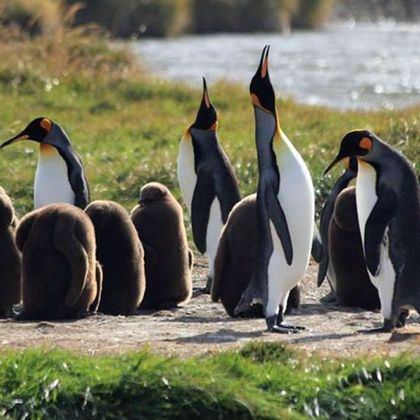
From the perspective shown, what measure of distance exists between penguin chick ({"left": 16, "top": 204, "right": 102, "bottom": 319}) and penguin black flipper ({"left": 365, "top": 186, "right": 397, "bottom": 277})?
169 cm

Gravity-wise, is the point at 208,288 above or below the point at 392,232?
below

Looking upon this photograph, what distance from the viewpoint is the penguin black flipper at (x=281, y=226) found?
31.8ft

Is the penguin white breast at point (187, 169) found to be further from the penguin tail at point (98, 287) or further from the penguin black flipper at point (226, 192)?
the penguin tail at point (98, 287)

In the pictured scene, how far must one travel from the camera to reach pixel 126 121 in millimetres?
19938

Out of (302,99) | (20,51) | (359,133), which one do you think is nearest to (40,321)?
(359,133)

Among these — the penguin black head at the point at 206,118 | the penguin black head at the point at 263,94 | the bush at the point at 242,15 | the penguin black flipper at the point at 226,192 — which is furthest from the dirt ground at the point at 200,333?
the bush at the point at 242,15

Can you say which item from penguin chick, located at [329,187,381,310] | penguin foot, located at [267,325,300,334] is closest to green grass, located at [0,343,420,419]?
penguin foot, located at [267,325,300,334]

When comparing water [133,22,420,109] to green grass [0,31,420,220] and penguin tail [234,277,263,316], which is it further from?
penguin tail [234,277,263,316]

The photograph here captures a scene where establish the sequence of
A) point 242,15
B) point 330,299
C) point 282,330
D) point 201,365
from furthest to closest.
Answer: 1. point 242,15
2. point 330,299
3. point 282,330
4. point 201,365

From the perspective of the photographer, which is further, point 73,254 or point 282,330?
point 73,254

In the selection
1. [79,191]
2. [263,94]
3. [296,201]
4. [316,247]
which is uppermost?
[263,94]

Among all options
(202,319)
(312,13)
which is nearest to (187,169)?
(202,319)

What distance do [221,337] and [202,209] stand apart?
334cm

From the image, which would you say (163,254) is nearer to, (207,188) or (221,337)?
(207,188)
